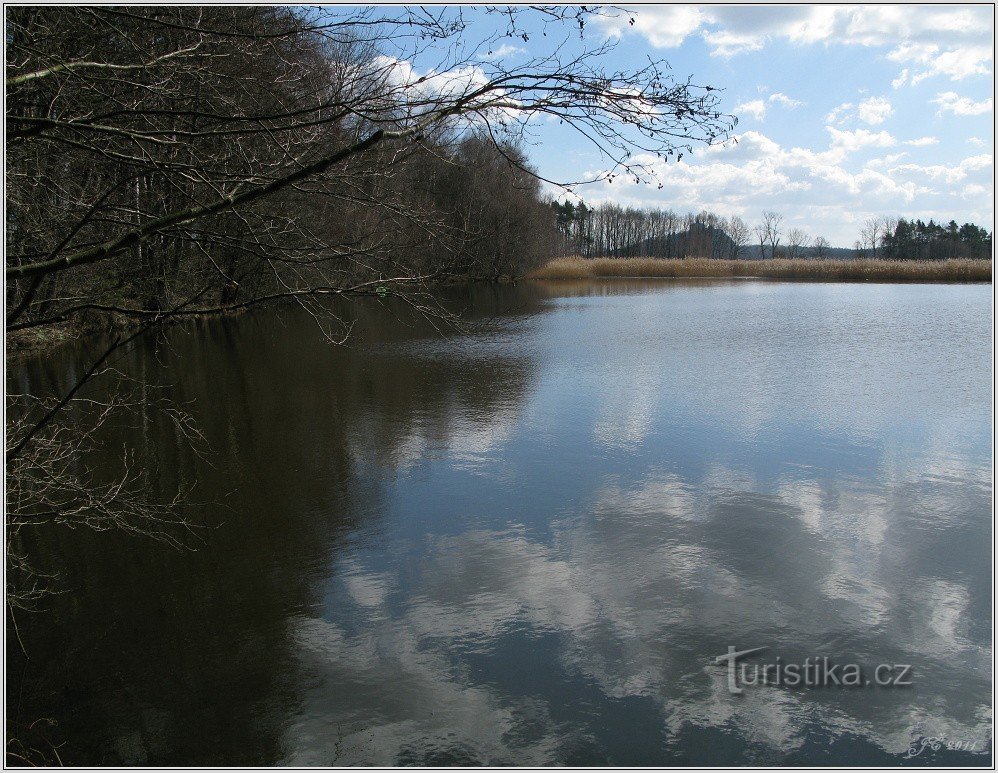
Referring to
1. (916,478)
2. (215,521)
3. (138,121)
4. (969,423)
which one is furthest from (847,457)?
(138,121)

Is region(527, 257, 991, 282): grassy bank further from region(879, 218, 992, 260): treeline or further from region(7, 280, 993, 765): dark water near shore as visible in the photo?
region(7, 280, 993, 765): dark water near shore

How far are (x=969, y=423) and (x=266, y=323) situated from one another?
54.3ft

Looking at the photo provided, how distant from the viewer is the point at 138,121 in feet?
14.3

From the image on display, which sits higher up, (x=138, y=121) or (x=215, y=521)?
(x=138, y=121)

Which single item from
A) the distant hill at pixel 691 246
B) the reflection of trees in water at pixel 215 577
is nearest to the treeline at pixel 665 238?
the distant hill at pixel 691 246

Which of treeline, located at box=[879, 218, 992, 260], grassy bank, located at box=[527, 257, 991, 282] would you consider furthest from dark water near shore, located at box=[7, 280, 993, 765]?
treeline, located at box=[879, 218, 992, 260]

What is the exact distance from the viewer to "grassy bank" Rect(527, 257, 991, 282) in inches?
1590

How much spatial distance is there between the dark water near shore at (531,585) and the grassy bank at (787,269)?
3481 cm

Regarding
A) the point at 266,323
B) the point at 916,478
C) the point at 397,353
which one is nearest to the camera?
the point at 916,478

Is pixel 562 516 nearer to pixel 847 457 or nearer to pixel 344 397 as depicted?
pixel 847 457

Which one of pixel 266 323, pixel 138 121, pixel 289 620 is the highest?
pixel 138 121

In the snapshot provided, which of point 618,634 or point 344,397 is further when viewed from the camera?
point 344,397

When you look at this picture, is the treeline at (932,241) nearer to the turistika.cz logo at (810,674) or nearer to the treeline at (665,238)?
the treeline at (665,238)

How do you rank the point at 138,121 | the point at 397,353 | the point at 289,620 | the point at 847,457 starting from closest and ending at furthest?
the point at 138,121 → the point at 289,620 → the point at 847,457 → the point at 397,353
